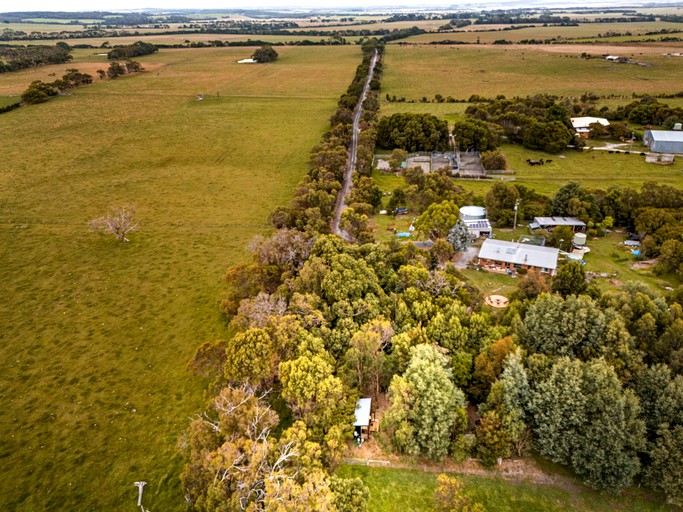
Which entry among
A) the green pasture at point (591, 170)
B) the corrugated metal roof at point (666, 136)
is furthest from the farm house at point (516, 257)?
the corrugated metal roof at point (666, 136)

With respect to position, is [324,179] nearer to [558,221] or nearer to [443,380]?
[558,221]

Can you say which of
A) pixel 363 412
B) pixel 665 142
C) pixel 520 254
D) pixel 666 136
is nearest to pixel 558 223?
pixel 520 254

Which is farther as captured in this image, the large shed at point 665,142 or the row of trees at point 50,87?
the row of trees at point 50,87

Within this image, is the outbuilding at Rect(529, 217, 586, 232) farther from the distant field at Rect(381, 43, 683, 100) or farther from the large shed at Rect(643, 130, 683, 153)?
the distant field at Rect(381, 43, 683, 100)

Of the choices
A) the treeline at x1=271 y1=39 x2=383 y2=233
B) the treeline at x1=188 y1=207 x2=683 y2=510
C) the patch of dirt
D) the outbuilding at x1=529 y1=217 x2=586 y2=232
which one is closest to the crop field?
the treeline at x1=188 y1=207 x2=683 y2=510

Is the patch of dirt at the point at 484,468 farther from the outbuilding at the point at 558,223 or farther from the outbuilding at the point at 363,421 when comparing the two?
the outbuilding at the point at 558,223
